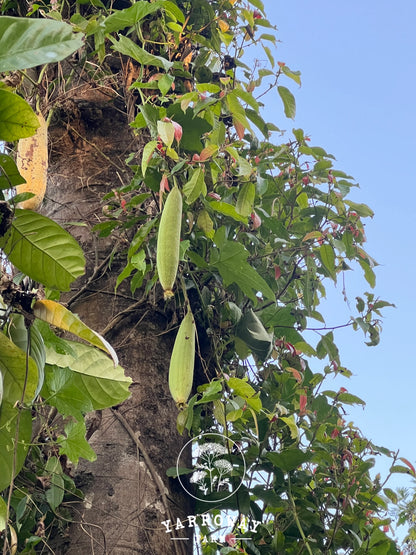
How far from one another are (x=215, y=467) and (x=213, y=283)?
47 centimetres

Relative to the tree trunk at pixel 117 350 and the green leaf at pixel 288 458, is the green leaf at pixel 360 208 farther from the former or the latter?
the green leaf at pixel 288 458

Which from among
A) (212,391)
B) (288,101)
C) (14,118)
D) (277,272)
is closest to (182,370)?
(212,391)

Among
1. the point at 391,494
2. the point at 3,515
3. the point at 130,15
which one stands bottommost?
the point at 391,494

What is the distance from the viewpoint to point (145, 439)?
4.82ft

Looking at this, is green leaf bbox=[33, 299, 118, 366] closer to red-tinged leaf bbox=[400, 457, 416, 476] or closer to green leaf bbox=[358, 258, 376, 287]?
red-tinged leaf bbox=[400, 457, 416, 476]

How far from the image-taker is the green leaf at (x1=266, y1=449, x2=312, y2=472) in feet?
4.96

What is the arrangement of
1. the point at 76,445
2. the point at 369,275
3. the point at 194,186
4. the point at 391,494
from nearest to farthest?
1. the point at 76,445
2. the point at 194,186
3. the point at 391,494
4. the point at 369,275

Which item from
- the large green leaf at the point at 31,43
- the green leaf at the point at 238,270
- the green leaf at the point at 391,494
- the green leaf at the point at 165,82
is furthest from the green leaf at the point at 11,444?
the green leaf at the point at 391,494

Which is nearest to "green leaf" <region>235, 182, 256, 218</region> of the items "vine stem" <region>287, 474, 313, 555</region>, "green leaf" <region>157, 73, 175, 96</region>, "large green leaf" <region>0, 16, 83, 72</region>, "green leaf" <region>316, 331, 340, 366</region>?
"green leaf" <region>157, 73, 175, 96</region>

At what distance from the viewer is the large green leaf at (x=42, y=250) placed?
1.06m

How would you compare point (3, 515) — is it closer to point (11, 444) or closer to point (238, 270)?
point (11, 444)

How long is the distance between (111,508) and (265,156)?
122 cm

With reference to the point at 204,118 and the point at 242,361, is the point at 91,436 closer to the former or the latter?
the point at 242,361

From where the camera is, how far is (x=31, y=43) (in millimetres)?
828
